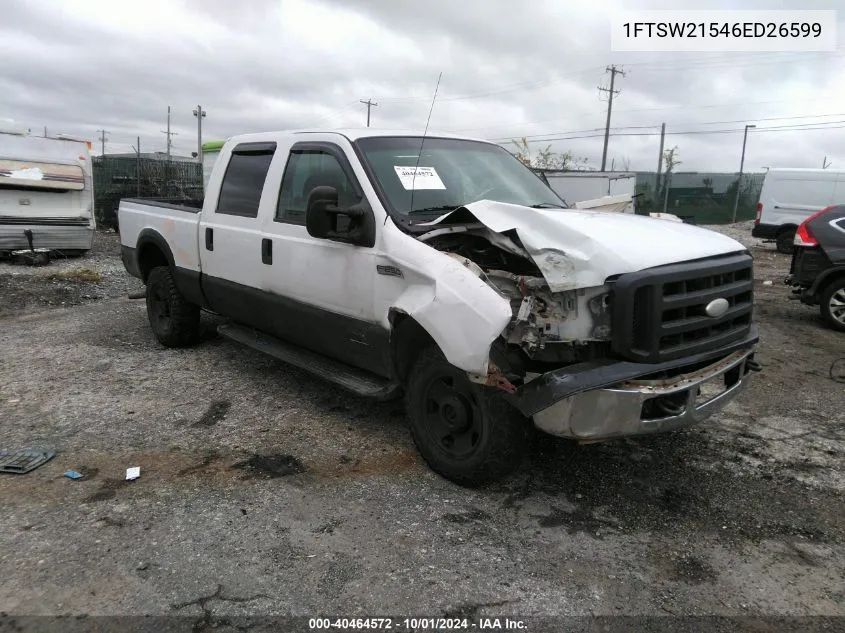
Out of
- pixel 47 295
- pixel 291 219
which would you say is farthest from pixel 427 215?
pixel 47 295

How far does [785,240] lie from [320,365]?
16.0m

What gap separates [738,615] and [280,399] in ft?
11.3

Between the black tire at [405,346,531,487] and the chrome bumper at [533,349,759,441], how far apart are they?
0.24 m

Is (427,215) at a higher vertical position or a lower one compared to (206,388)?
higher

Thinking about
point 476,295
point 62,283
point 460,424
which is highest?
point 476,295

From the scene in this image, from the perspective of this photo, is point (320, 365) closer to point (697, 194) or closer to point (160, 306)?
point (160, 306)

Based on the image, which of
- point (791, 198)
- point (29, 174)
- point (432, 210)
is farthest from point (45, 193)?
point (791, 198)

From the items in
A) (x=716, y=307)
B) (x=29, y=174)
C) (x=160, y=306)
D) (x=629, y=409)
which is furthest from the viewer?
(x=29, y=174)

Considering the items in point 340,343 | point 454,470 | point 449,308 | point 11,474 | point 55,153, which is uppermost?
point 55,153

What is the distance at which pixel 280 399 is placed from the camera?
195 inches

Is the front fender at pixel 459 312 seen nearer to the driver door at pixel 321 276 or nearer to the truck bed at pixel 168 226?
the driver door at pixel 321 276

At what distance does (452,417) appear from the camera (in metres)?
3.40

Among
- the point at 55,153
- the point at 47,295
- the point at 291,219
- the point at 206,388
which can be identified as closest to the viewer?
the point at 291,219

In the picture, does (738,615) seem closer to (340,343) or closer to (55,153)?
(340,343)
